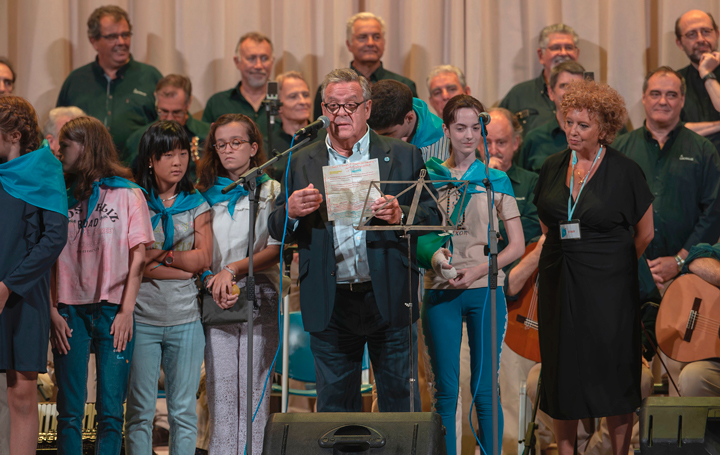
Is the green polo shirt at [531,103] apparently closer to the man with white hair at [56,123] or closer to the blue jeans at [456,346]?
the blue jeans at [456,346]

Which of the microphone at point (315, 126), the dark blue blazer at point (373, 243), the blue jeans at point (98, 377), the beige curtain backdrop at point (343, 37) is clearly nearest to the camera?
the microphone at point (315, 126)

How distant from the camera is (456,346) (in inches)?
131

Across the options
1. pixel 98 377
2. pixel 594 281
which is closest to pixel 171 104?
pixel 98 377

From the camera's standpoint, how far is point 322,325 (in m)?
2.96

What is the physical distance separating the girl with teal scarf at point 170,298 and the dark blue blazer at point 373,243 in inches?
26.5

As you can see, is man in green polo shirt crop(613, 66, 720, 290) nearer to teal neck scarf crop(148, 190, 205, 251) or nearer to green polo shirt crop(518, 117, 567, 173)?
green polo shirt crop(518, 117, 567, 173)

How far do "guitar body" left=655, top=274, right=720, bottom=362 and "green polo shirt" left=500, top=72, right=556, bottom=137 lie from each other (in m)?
1.80

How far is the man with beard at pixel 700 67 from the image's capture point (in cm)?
508

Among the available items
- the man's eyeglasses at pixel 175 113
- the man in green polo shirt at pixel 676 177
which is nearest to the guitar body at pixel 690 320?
the man in green polo shirt at pixel 676 177

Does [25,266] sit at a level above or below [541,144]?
below

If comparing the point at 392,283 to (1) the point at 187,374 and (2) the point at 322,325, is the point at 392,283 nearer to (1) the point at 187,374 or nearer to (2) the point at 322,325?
(2) the point at 322,325

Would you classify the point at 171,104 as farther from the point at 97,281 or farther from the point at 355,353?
the point at 355,353

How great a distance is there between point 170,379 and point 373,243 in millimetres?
1228

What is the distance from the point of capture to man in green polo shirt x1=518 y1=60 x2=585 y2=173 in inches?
197
